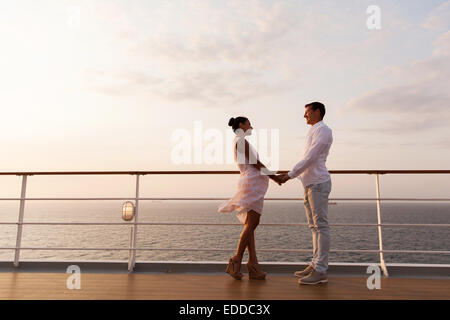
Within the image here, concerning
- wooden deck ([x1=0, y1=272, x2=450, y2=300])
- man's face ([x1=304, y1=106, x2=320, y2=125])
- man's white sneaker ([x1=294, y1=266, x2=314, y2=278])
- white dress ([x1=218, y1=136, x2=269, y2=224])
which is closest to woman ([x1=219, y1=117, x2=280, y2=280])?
white dress ([x1=218, y1=136, x2=269, y2=224])

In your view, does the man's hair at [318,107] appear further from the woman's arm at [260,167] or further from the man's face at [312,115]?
the woman's arm at [260,167]

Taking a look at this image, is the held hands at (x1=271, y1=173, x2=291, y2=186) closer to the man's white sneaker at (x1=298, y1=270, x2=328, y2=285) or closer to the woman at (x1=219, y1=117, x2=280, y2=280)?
the woman at (x1=219, y1=117, x2=280, y2=280)

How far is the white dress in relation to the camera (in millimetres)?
2047

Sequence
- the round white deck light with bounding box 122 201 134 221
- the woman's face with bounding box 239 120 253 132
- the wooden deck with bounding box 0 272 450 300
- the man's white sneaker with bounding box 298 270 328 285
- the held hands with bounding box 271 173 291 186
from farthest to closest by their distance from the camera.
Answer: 1. the round white deck light with bounding box 122 201 134 221
2. the woman's face with bounding box 239 120 253 132
3. the held hands with bounding box 271 173 291 186
4. the man's white sneaker with bounding box 298 270 328 285
5. the wooden deck with bounding box 0 272 450 300

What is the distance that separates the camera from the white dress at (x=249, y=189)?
205 cm

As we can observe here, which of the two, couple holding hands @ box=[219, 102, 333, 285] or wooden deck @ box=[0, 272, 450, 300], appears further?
couple holding hands @ box=[219, 102, 333, 285]

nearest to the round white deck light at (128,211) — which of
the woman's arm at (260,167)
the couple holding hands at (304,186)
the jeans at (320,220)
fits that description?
the couple holding hands at (304,186)

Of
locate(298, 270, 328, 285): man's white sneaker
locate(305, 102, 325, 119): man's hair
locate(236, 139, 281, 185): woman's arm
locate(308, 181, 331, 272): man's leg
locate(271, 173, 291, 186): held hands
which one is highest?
locate(305, 102, 325, 119): man's hair

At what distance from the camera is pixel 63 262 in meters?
2.32

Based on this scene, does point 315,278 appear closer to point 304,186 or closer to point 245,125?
point 304,186

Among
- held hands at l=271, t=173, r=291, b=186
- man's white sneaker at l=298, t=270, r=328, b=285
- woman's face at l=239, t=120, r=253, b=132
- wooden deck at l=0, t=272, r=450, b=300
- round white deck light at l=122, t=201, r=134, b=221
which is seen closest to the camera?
wooden deck at l=0, t=272, r=450, b=300

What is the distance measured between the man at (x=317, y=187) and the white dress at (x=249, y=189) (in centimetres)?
19
